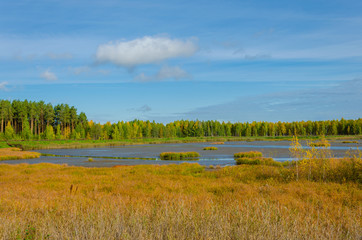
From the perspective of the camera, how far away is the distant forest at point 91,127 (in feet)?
337

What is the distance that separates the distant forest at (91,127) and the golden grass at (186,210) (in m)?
94.2

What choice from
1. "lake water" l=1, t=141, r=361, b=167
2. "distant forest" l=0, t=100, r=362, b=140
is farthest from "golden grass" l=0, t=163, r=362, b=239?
"distant forest" l=0, t=100, r=362, b=140

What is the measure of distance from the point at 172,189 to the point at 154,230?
8313 millimetres

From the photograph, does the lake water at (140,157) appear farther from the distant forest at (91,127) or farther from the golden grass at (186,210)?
the distant forest at (91,127)

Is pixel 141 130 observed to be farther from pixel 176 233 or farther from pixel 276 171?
pixel 176 233

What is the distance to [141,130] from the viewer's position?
153875 millimetres

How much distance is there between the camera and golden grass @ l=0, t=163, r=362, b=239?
6082 millimetres

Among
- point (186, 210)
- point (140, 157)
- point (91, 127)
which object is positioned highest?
point (91, 127)

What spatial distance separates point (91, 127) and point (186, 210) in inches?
5040

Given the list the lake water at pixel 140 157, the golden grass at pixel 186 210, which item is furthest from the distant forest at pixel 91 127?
the golden grass at pixel 186 210

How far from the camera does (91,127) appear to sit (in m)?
128

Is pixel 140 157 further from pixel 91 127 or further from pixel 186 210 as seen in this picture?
pixel 91 127

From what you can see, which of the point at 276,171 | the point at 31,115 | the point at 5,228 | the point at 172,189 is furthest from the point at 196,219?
the point at 31,115

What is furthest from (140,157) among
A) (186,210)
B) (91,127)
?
(91,127)
